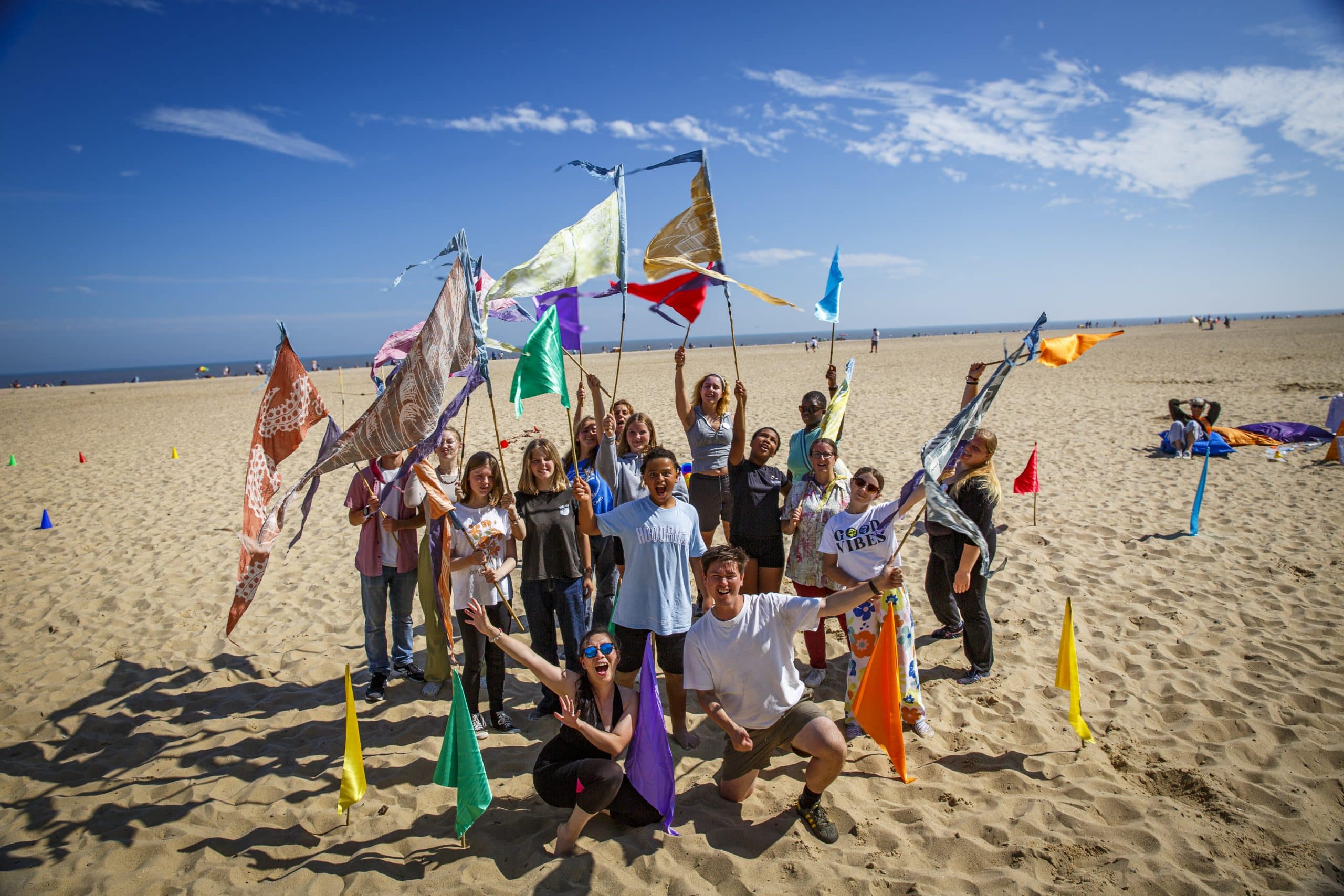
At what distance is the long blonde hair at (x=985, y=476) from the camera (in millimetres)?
4316

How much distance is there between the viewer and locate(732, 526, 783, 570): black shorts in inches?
189

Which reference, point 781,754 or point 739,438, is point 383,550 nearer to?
point 739,438

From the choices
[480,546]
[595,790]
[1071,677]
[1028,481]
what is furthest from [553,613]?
[1028,481]

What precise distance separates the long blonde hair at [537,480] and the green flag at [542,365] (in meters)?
0.43

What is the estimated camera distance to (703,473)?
542 centimetres

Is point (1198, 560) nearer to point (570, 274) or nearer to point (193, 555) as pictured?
point (570, 274)

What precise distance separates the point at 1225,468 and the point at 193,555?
588 inches

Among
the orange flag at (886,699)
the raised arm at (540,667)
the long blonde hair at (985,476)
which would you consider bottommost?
the orange flag at (886,699)

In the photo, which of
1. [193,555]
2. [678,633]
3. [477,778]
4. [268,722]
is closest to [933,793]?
[678,633]

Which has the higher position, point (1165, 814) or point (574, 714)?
point (574, 714)

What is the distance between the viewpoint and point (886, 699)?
3.62 meters

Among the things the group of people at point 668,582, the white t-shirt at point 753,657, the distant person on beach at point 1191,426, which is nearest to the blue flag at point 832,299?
the group of people at point 668,582

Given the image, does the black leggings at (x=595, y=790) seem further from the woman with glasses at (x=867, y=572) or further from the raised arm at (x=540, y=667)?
the woman with glasses at (x=867, y=572)

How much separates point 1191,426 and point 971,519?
30.5 feet
